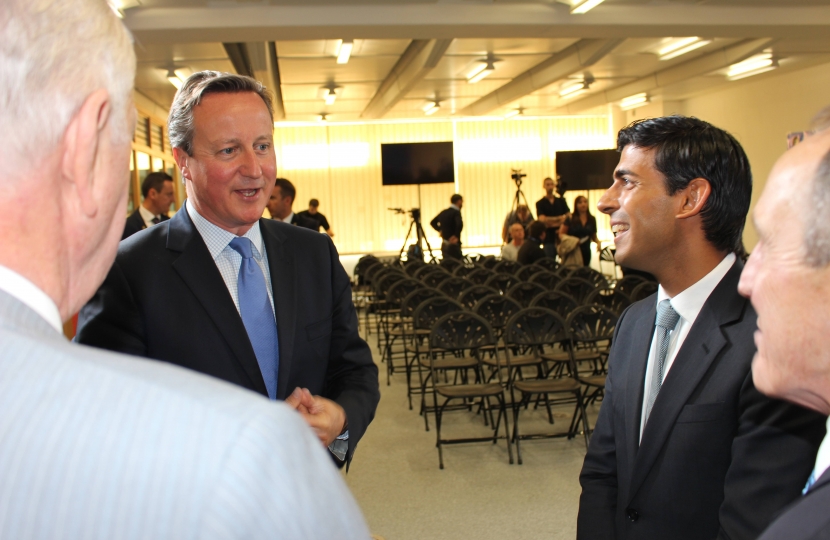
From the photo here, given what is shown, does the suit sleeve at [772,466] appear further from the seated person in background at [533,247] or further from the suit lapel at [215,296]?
the seated person in background at [533,247]

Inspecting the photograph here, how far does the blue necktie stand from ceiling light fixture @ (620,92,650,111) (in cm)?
1536

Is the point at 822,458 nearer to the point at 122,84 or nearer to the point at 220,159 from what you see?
the point at 122,84

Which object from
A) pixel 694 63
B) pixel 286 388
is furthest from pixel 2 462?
pixel 694 63

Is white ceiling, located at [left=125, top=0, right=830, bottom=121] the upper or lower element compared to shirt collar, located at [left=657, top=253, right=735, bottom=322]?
upper

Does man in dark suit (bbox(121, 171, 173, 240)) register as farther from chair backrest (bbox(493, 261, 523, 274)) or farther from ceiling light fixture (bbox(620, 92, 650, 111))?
ceiling light fixture (bbox(620, 92, 650, 111))

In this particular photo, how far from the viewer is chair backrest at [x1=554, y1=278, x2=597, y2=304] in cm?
777

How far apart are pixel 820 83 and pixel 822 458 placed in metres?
14.1

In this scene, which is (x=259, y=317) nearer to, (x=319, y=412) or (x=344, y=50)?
(x=319, y=412)

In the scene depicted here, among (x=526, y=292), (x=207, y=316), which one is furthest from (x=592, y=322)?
(x=207, y=316)

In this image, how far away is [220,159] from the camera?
5.14ft

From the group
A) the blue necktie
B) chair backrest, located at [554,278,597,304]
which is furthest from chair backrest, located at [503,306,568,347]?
the blue necktie

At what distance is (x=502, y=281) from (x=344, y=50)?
4057mm

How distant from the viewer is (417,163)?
17203 mm

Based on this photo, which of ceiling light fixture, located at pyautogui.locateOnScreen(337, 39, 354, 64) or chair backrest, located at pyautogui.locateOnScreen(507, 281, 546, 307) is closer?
chair backrest, located at pyautogui.locateOnScreen(507, 281, 546, 307)
